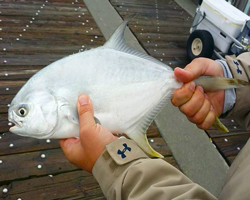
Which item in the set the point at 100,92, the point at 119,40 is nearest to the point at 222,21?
the point at 119,40

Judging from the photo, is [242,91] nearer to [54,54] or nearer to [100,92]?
[100,92]

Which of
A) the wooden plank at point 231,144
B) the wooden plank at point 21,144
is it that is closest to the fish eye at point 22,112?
the wooden plank at point 21,144

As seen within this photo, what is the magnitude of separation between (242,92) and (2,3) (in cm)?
418

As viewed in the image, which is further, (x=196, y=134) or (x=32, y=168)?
(x=196, y=134)

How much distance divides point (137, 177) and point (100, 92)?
0.48 m

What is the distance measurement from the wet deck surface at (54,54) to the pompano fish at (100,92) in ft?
3.17

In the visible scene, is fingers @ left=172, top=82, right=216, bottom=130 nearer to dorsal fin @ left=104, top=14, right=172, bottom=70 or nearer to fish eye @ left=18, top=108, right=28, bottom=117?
dorsal fin @ left=104, top=14, right=172, bottom=70

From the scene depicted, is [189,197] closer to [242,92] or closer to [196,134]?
[242,92]

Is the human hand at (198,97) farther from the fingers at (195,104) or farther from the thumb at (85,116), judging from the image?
the thumb at (85,116)

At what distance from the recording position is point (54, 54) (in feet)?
11.7

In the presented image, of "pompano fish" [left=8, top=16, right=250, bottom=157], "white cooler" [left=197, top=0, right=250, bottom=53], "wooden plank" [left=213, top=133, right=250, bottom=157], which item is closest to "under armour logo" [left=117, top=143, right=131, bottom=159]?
"pompano fish" [left=8, top=16, right=250, bottom=157]

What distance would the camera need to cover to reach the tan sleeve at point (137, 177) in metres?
1.08

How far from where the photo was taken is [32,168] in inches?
87.4

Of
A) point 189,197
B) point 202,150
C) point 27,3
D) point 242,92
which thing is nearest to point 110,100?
point 189,197
